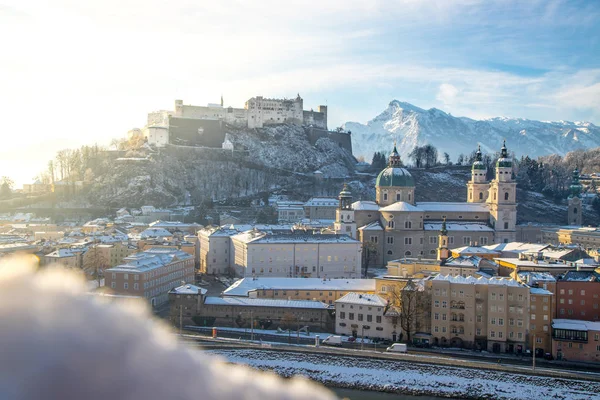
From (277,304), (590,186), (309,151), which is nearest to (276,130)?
(309,151)

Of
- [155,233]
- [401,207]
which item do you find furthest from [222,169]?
[401,207]

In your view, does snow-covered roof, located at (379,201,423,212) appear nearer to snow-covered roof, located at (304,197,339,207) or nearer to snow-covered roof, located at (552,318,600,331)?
snow-covered roof, located at (304,197,339,207)

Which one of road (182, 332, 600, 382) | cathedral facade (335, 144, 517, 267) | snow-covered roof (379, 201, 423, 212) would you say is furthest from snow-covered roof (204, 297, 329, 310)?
snow-covered roof (379, 201, 423, 212)

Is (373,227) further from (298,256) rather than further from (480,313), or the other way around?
(480,313)

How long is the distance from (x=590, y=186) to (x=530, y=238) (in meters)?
42.4

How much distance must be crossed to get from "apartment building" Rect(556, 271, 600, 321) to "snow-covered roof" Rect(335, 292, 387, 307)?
8527 mm

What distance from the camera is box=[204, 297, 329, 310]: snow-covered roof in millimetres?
30186

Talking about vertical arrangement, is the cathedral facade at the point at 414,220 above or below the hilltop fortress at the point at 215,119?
below

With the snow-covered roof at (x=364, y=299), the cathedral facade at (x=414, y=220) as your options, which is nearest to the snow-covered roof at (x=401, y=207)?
the cathedral facade at (x=414, y=220)

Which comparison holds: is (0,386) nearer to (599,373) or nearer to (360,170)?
(599,373)

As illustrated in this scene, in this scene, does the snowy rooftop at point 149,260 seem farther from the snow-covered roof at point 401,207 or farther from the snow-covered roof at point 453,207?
the snow-covered roof at point 453,207

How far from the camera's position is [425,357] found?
2492cm

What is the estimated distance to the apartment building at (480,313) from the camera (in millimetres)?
26969

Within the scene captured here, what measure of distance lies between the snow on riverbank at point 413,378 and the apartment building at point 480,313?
3778 millimetres
